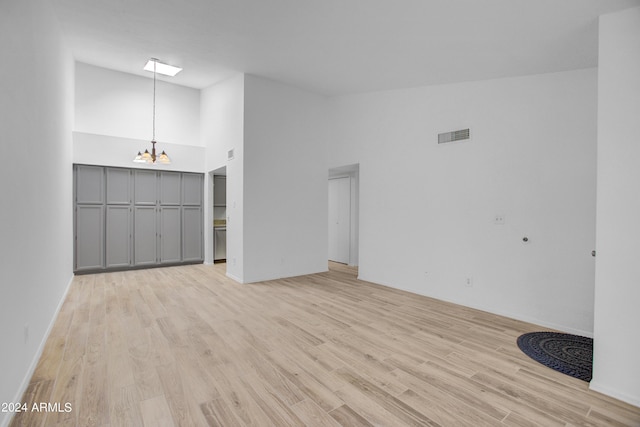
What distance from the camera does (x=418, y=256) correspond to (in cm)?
492

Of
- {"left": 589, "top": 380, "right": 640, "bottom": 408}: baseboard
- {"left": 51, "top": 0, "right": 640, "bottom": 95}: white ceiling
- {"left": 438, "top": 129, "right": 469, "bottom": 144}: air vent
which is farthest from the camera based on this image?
{"left": 438, "top": 129, "right": 469, "bottom": 144}: air vent

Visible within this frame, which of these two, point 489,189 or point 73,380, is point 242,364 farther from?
point 489,189

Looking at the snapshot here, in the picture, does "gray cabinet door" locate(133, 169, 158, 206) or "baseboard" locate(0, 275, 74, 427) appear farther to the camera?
"gray cabinet door" locate(133, 169, 158, 206)

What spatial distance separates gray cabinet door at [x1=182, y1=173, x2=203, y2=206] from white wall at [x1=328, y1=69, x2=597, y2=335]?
4.07m

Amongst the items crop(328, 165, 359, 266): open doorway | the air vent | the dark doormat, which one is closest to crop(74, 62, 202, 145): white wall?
crop(328, 165, 359, 266): open doorway

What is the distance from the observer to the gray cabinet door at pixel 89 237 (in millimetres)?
6059

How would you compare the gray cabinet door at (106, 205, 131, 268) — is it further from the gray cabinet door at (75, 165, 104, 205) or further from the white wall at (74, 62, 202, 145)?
the white wall at (74, 62, 202, 145)

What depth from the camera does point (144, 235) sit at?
22.1 ft

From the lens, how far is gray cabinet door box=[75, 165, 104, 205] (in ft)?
19.9

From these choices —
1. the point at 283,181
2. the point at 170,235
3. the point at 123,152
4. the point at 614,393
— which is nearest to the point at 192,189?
the point at 170,235

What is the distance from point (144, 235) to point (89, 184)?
1.45 metres

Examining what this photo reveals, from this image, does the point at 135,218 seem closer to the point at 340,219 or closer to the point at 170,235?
the point at 170,235

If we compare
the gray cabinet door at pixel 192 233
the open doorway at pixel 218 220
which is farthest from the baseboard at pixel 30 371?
the open doorway at pixel 218 220

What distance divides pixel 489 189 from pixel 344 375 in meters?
Answer: 3.11
